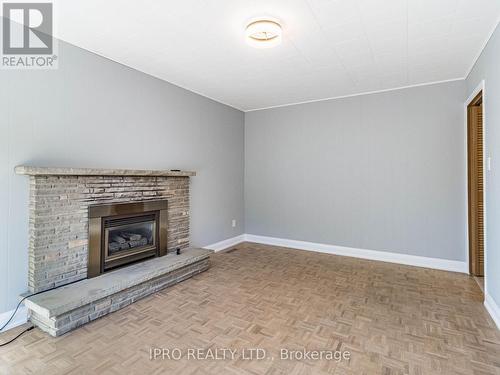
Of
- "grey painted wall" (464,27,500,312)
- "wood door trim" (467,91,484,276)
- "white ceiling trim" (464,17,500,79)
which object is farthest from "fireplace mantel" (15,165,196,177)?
"wood door trim" (467,91,484,276)

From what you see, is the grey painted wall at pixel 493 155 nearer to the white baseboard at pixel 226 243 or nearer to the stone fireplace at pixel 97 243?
the stone fireplace at pixel 97 243

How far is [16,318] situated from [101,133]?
1.89m

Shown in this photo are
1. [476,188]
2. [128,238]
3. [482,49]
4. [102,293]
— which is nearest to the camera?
[102,293]

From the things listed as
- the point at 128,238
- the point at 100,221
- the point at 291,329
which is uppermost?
the point at 100,221

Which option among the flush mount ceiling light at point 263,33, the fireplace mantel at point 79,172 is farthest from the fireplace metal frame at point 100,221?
the flush mount ceiling light at point 263,33

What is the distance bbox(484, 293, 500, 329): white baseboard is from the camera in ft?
7.54

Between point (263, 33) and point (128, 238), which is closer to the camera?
point (263, 33)

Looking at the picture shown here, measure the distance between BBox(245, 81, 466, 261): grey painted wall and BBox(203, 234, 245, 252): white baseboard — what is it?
0.23 metres

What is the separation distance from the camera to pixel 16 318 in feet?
7.63

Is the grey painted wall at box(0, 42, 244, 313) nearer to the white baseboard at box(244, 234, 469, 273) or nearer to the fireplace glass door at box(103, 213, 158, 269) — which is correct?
the fireplace glass door at box(103, 213, 158, 269)

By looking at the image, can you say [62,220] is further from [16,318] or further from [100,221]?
[16,318]

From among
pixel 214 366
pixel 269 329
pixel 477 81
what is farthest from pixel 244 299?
pixel 477 81

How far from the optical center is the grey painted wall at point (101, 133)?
233 cm

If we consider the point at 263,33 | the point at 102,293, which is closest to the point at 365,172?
the point at 263,33
